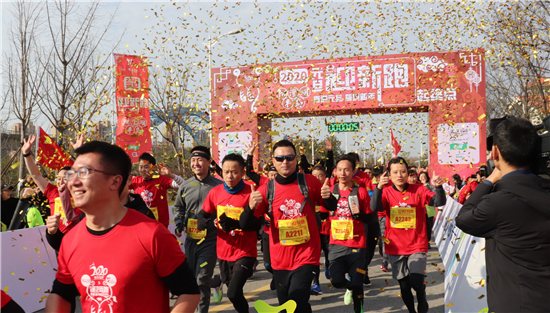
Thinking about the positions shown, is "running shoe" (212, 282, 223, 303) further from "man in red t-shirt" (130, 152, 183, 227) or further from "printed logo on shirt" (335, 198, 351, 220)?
"printed logo on shirt" (335, 198, 351, 220)

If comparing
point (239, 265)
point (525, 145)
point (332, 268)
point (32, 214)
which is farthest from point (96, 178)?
point (32, 214)

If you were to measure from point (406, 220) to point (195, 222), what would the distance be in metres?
2.68

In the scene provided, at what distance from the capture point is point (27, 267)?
6.25 m

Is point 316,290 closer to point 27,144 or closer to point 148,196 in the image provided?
point 148,196

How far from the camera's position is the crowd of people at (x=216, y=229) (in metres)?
2.17

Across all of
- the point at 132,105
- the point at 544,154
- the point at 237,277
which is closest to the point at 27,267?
the point at 237,277

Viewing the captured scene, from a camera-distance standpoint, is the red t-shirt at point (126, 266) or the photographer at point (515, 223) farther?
the photographer at point (515, 223)

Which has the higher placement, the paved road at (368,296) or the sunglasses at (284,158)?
the sunglasses at (284,158)

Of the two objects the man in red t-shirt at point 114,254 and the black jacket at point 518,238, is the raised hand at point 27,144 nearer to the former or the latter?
the man in red t-shirt at point 114,254

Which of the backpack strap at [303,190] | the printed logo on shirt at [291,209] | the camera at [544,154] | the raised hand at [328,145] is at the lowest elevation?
the printed logo on shirt at [291,209]

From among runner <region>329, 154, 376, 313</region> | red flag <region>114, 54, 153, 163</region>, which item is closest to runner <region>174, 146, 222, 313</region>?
runner <region>329, 154, 376, 313</region>

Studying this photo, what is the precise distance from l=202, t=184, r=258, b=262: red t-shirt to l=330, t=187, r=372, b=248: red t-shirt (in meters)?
1.09

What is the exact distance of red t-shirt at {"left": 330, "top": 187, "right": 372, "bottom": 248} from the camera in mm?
5559

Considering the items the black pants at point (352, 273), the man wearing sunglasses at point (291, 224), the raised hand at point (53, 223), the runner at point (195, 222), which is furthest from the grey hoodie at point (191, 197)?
the raised hand at point (53, 223)
